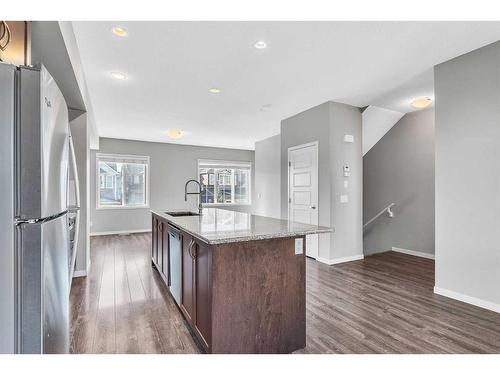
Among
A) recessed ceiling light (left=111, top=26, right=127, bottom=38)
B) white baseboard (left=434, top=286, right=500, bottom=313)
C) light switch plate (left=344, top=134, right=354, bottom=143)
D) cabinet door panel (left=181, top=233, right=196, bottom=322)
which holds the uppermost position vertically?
recessed ceiling light (left=111, top=26, right=127, bottom=38)

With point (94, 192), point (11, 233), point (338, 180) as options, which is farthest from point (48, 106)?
point (94, 192)

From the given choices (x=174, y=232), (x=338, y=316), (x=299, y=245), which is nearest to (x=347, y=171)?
(x=338, y=316)

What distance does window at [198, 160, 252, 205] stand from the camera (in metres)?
8.52

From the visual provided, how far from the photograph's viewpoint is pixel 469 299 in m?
2.73

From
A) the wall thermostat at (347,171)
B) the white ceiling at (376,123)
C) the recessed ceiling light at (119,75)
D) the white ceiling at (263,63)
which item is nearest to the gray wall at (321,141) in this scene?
the white ceiling at (263,63)

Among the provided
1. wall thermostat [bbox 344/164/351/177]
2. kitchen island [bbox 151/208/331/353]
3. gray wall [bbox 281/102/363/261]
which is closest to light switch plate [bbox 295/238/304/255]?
kitchen island [bbox 151/208/331/353]

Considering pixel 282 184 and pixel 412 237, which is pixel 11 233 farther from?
pixel 412 237

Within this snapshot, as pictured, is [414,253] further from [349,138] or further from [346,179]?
[349,138]

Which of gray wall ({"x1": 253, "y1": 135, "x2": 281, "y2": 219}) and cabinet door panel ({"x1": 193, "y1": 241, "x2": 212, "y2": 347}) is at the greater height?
gray wall ({"x1": 253, "y1": 135, "x2": 281, "y2": 219})

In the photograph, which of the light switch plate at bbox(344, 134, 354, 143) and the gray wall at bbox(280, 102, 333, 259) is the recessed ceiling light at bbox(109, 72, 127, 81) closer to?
the gray wall at bbox(280, 102, 333, 259)

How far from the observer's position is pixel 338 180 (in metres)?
4.28

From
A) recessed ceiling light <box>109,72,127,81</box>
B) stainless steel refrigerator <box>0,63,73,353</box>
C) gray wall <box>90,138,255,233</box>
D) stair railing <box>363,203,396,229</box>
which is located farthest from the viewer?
gray wall <box>90,138,255,233</box>

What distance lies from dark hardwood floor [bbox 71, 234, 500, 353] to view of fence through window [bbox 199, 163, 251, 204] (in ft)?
15.8
